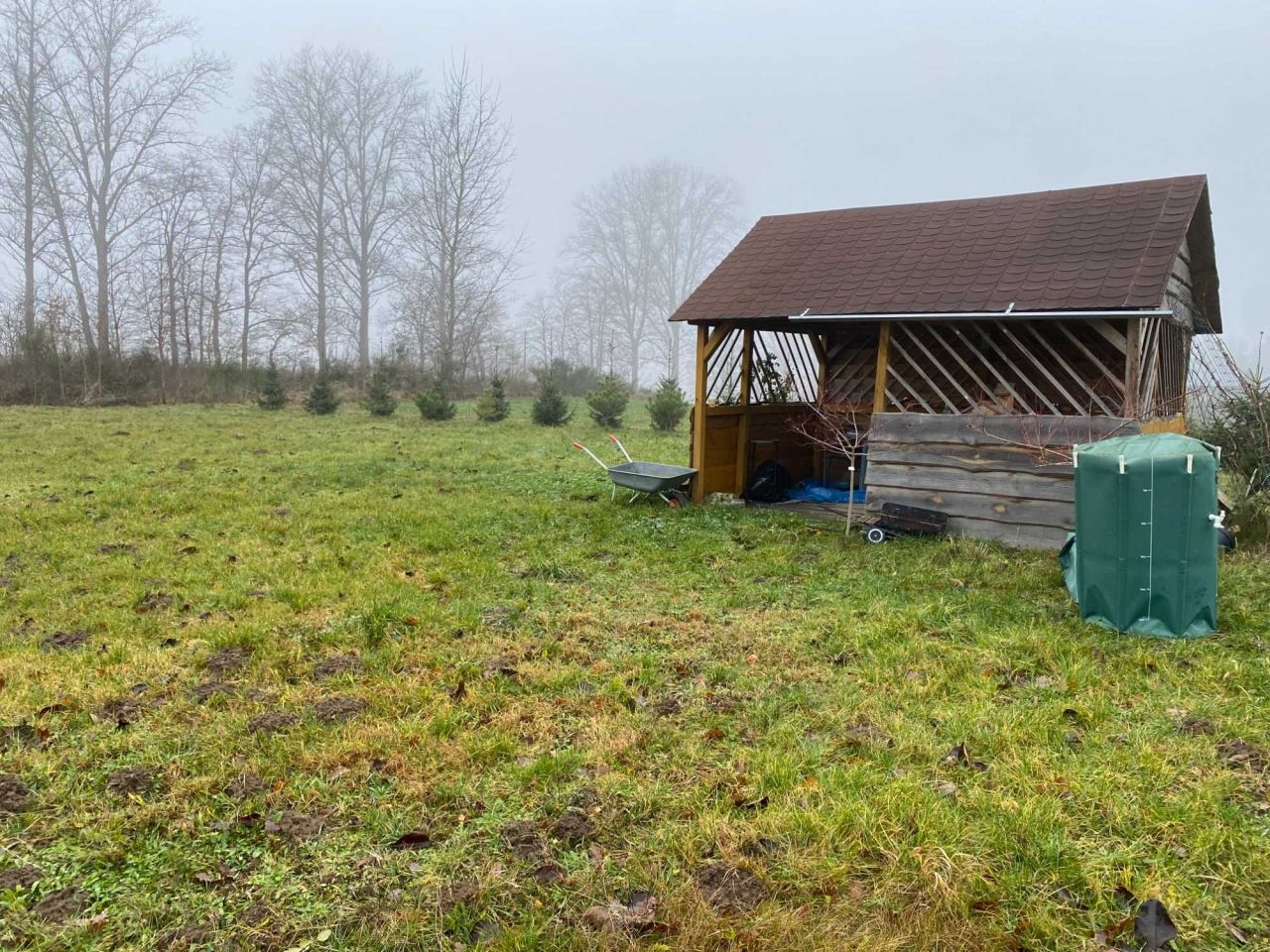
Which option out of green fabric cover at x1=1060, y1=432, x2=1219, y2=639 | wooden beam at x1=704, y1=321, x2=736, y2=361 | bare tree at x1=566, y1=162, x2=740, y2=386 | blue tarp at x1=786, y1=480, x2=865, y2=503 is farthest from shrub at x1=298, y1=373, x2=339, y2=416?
bare tree at x1=566, y1=162, x2=740, y2=386

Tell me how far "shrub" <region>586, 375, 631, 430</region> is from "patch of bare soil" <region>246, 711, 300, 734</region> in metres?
14.7

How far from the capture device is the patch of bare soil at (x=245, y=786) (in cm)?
283

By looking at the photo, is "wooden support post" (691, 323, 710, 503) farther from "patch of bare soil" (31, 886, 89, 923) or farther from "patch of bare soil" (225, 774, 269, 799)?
"patch of bare soil" (31, 886, 89, 923)

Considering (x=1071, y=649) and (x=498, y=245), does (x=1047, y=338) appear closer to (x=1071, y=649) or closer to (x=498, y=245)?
(x=1071, y=649)

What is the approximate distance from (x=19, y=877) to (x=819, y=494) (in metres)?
8.39

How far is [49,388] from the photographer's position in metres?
18.4

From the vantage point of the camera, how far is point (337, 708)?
3.52 m

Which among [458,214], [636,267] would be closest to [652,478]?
[458,214]

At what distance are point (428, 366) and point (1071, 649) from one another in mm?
24063

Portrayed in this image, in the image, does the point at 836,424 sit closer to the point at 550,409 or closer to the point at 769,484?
the point at 769,484

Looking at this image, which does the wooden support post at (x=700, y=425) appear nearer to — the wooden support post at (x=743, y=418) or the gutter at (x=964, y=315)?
the wooden support post at (x=743, y=418)

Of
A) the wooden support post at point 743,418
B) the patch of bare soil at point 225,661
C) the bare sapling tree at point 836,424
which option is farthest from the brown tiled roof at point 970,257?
the patch of bare soil at point 225,661

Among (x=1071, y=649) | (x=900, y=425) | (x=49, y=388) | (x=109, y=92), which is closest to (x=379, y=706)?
(x=1071, y=649)

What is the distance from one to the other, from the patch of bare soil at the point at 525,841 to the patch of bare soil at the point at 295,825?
69 cm
